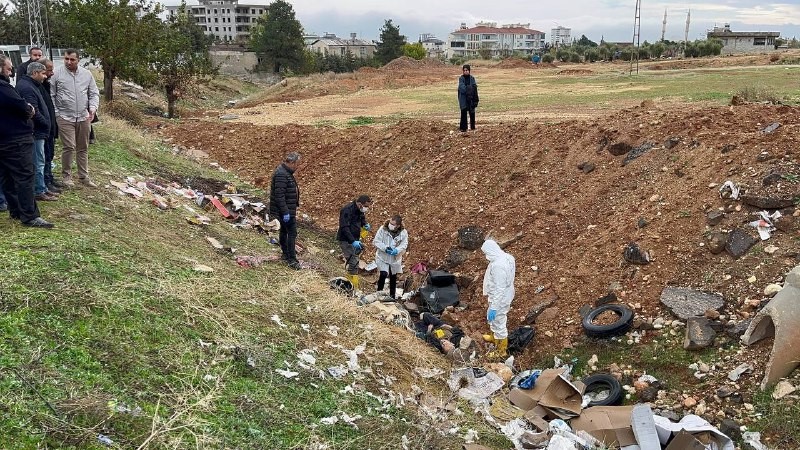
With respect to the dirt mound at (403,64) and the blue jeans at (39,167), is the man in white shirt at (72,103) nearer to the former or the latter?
the blue jeans at (39,167)

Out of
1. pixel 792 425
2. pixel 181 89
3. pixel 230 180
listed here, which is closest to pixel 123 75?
pixel 181 89

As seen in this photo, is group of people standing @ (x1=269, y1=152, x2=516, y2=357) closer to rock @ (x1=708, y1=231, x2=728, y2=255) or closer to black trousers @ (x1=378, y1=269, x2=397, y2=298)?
black trousers @ (x1=378, y1=269, x2=397, y2=298)

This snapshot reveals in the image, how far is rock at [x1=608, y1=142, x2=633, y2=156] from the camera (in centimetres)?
1084

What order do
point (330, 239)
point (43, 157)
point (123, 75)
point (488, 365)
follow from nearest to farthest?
point (488, 365) → point (43, 157) → point (330, 239) → point (123, 75)

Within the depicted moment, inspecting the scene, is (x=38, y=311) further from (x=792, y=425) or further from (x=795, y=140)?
(x=795, y=140)

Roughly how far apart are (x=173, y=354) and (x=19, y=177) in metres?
3.07

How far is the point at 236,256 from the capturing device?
27.7ft

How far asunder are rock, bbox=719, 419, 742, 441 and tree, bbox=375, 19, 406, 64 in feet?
205

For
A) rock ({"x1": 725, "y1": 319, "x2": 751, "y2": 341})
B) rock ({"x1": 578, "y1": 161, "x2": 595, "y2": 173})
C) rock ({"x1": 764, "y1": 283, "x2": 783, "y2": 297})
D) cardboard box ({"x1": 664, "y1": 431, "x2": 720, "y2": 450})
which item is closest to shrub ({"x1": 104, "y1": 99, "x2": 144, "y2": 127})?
rock ({"x1": 578, "y1": 161, "x2": 595, "y2": 173})

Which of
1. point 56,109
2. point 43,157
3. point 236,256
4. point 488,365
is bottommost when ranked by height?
point 488,365

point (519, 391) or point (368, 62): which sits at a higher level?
point (368, 62)

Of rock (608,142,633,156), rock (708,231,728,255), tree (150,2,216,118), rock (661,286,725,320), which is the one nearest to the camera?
rock (661,286,725,320)

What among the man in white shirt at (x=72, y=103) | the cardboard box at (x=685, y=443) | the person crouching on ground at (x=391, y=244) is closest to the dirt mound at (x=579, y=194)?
the person crouching on ground at (x=391, y=244)

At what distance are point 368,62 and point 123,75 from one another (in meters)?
48.3
